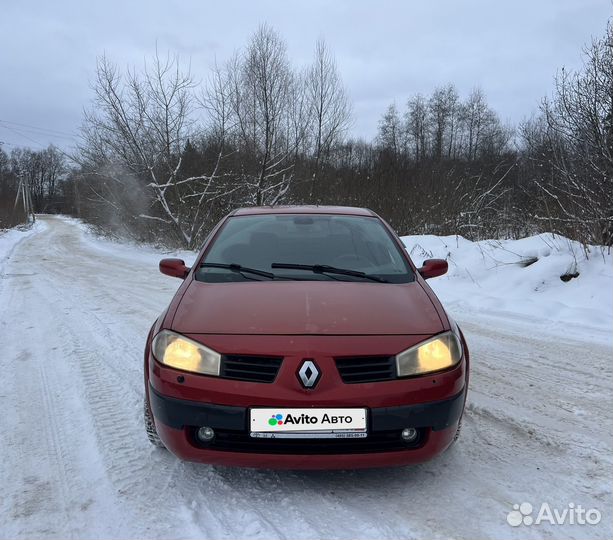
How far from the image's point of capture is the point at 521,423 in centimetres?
325

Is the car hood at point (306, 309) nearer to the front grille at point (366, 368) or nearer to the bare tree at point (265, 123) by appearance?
the front grille at point (366, 368)

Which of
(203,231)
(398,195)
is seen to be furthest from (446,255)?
(203,231)

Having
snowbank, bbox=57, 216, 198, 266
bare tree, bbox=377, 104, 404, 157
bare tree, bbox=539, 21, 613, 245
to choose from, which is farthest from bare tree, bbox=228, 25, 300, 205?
bare tree, bbox=377, 104, 404, 157

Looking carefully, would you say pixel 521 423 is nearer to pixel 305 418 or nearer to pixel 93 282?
pixel 305 418

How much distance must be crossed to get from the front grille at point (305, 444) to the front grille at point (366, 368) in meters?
0.25

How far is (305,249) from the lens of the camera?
11.3 feet

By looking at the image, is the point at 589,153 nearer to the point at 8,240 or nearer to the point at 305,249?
the point at 305,249

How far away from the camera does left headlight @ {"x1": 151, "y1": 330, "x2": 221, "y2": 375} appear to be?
7.47 ft

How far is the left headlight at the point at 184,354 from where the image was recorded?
228 centimetres

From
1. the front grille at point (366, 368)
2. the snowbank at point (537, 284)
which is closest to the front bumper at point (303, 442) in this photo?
the front grille at point (366, 368)

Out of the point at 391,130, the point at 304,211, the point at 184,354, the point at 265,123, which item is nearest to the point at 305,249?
the point at 304,211

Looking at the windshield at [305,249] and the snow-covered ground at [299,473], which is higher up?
the windshield at [305,249]

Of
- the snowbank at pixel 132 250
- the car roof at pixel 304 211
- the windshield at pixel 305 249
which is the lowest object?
the snowbank at pixel 132 250

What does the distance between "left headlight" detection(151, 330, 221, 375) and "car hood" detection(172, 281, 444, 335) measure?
0.07 metres
